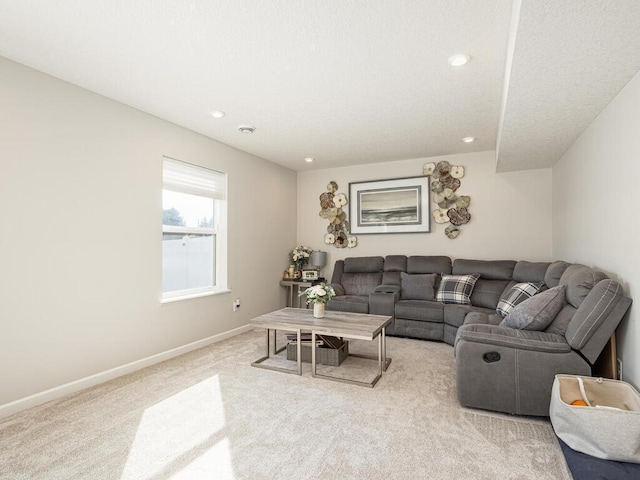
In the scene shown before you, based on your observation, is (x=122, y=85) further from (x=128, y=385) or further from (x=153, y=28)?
(x=128, y=385)

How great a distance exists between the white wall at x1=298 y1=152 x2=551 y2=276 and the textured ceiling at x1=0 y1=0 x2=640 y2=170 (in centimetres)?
112

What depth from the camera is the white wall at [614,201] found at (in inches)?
83.2

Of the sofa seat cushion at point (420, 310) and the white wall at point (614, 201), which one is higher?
the white wall at point (614, 201)

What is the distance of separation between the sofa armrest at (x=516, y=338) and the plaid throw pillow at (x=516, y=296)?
3.07 feet

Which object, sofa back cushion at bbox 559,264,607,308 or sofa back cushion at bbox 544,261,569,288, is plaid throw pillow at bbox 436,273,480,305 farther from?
sofa back cushion at bbox 559,264,607,308

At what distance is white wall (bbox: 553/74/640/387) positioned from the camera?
2.11m

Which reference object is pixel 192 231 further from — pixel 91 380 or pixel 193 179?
pixel 91 380

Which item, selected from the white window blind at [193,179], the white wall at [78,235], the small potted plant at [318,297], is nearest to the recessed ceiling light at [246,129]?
the white wall at [78,235]

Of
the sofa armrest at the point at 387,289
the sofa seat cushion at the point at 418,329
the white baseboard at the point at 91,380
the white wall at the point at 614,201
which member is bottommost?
the white baseboard at the point at 91,380

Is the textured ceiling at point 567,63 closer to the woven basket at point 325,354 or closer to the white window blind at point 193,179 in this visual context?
the woven basket at point 325,354

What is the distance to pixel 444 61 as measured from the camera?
241 centimetres

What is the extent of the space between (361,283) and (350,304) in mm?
643

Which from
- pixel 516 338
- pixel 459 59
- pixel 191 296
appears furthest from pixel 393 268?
pixel 459 59

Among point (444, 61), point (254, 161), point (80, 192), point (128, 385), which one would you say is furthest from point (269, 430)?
point (254, 161)
